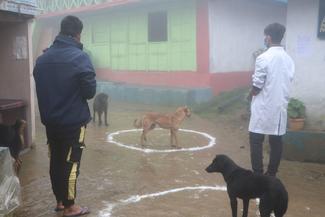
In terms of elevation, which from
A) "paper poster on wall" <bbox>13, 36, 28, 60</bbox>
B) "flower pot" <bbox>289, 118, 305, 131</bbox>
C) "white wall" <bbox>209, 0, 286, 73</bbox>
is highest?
"white wall" <bbox>209, 0, 286, 73</bbox>

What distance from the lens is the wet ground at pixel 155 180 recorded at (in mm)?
5012

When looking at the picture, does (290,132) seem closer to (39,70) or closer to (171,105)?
(39,70)

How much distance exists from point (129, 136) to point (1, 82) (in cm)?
275

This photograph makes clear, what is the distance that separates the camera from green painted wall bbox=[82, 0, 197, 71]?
46.8 feet

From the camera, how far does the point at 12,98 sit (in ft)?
25.4

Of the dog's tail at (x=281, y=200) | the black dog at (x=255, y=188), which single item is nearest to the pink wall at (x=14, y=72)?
the black dog at (x=255, y=188)

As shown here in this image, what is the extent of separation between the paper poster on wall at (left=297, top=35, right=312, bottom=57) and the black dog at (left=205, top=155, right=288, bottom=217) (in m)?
4.00

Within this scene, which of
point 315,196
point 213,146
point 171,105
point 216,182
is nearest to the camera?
point 315,196

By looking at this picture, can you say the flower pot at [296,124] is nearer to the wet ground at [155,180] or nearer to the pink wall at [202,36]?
the wet ground at [155,180]

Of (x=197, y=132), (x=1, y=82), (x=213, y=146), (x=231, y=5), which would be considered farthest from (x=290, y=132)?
(x=231, y=5)

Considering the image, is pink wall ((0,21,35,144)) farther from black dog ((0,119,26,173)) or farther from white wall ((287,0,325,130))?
white wall ((287,0,325,130))

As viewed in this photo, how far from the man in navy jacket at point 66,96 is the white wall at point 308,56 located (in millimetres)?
4700

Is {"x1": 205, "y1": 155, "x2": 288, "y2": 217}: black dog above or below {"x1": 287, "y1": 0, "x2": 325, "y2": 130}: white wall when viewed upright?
below

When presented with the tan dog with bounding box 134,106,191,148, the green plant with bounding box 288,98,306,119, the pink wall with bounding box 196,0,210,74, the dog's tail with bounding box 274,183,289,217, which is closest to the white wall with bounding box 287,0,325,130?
the green plant with bounding box 288,98,306,119
